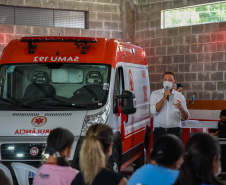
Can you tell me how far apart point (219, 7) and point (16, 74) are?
29.7 feet

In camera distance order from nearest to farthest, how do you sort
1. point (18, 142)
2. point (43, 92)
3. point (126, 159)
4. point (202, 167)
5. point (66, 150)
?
1. point (202, 167)
2. point (66, 150)
3. point (18, 142)
4. point (43, 92)
5. point (126, 159)

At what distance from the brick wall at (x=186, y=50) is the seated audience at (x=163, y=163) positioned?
38.6 feet

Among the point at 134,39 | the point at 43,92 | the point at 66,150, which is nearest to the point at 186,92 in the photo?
the point at 134,39

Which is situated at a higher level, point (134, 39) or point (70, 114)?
point (134, 39)

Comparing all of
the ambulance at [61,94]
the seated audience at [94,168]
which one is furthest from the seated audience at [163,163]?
the ambulance at [61,94]

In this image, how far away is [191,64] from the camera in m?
15.4

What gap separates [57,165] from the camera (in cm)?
384

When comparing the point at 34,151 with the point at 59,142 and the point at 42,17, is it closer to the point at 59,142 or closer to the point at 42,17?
the point at 59,142

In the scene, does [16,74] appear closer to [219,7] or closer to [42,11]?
[42,11]

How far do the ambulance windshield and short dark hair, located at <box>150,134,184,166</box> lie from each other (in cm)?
366

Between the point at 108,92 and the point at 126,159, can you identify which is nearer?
the point at 108,92

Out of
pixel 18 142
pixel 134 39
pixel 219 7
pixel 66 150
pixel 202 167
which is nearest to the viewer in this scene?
pixel 202 167

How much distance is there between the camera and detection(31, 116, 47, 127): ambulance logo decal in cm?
671

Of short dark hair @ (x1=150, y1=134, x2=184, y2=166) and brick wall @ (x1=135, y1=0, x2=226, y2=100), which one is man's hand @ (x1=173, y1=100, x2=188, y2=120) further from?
brick wall @ (x1=135, y1=0, x2=226, y2=100)
